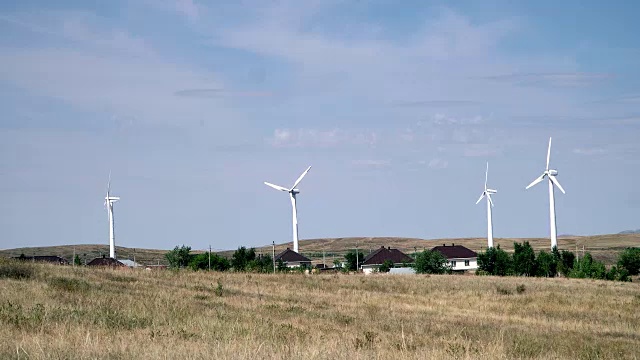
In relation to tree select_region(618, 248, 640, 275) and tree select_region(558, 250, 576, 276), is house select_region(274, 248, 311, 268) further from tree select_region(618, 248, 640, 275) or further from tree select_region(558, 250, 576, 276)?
tree select_region(618, 248, 640, 275)

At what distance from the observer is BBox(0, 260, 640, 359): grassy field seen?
39.8 ft

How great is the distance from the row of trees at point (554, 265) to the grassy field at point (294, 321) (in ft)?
120

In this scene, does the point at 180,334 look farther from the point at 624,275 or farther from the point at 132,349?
the point at 624,275

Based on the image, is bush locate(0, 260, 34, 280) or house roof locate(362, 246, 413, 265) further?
house roof locate(362, 246, 413, 265)

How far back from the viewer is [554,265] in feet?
308

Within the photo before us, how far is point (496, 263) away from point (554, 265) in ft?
22.8

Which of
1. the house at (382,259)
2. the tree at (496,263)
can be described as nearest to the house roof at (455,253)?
the house at (382,259)

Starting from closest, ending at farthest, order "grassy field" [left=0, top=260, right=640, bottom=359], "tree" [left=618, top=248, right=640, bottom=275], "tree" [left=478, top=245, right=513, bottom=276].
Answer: "grassy field" [left=0, top=260, right=640, bottom=359], "tree" [left=618, top=248, right=640, bottom=275], "tree" [left=478, top=245, right=513, bottom=276]

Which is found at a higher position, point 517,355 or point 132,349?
point 132,349

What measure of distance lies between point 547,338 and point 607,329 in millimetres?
6770

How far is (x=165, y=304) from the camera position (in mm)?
23609

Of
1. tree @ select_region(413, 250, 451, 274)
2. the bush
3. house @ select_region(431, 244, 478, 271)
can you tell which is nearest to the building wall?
house @ select_region(431, 244, 478, 271)

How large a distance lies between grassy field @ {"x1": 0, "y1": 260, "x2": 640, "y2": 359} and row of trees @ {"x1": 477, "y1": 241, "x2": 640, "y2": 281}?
120 ft

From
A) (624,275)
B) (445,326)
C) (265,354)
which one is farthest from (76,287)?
(624,275)
